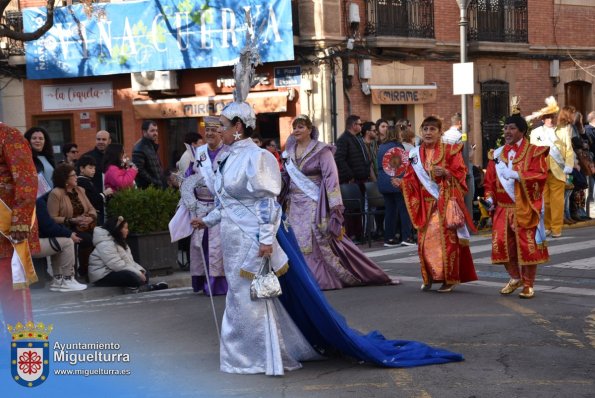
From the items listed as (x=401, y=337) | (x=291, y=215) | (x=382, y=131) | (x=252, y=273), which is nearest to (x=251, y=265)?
(x=252, y=273)

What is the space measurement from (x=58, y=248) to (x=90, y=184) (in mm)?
1564

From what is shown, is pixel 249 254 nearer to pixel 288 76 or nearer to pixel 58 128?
pixel 288 76

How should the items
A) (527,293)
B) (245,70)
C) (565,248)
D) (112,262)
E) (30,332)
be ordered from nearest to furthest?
(30,332) → (245,70) → (527,293) → (112,262) → (565,248)

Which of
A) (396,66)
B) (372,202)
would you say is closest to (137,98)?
(396,66)

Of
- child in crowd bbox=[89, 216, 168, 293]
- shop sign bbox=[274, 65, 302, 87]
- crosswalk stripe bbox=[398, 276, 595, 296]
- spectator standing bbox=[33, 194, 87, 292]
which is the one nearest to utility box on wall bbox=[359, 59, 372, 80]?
shop sign bbox=[274, 65, 302, 87]

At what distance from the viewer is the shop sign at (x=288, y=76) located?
80.7ft

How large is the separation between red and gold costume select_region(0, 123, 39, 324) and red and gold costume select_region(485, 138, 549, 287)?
4.74m

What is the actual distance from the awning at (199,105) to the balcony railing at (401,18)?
117 inches

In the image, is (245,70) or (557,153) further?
(557,153)

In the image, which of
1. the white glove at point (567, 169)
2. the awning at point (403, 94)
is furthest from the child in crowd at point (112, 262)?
the awning at point (403, 94)

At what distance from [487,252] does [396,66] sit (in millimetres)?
12395

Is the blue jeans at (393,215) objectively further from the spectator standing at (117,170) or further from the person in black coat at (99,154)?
the person in black coat at (99,154)

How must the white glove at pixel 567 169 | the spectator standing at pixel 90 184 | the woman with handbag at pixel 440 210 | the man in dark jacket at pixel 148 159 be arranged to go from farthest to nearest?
the white glove at pixel 567 169 → the man in dark jacket at pixel 148 159 → the spectator standing at pixel 90 184 → the woman with handbag at pixel 440 210

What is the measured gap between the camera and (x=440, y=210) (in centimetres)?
1114
